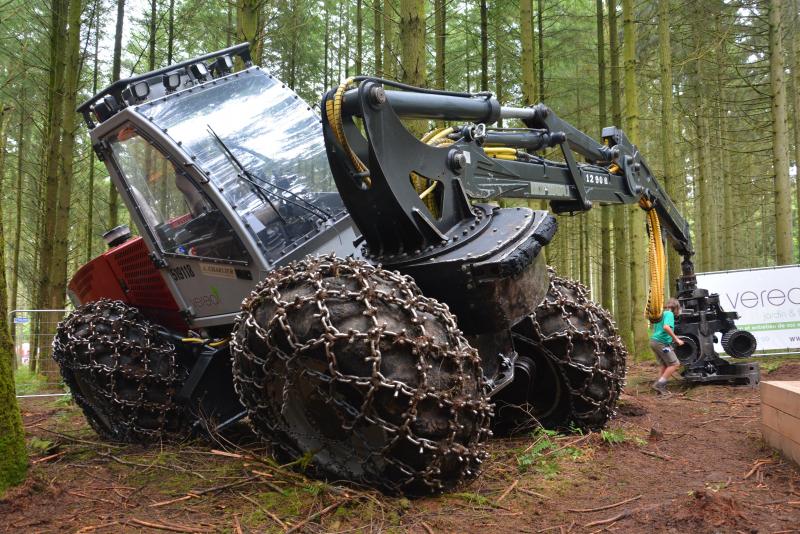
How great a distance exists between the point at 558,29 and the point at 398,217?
1500 centimetres

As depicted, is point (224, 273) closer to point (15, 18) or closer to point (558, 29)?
point (15, 18)

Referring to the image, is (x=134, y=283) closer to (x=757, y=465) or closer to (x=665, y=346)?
(x=757, y=465)

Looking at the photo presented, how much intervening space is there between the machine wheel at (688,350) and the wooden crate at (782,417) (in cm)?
431

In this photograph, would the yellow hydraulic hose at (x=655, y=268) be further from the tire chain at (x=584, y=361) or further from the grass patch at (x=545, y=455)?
the grass patch at (x=545, y=455)

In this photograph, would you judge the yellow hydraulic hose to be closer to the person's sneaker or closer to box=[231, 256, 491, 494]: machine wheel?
the person's sneaker

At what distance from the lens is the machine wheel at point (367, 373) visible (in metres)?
2.77

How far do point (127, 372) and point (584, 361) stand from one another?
10.2ft

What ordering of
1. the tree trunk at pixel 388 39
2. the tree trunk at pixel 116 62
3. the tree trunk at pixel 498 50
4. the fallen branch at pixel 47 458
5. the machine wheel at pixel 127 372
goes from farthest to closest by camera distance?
the tree trunk at pixel 498 50, the tree trunk at pixel 388 39, the tree trunk at pixel 116 62, the machine wheel at pixel 127 372, the fallen branch at pixel 47 458

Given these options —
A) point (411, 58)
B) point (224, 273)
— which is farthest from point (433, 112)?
point (411, 58)

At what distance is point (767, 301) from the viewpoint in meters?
11.2

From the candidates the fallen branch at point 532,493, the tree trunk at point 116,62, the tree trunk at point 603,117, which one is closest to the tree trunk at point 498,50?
the tree trunk at point 603,117

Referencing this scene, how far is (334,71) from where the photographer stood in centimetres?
2050

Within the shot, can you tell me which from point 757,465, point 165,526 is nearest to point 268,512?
point 165,526

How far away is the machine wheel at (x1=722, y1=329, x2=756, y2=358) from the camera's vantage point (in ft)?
27.0
